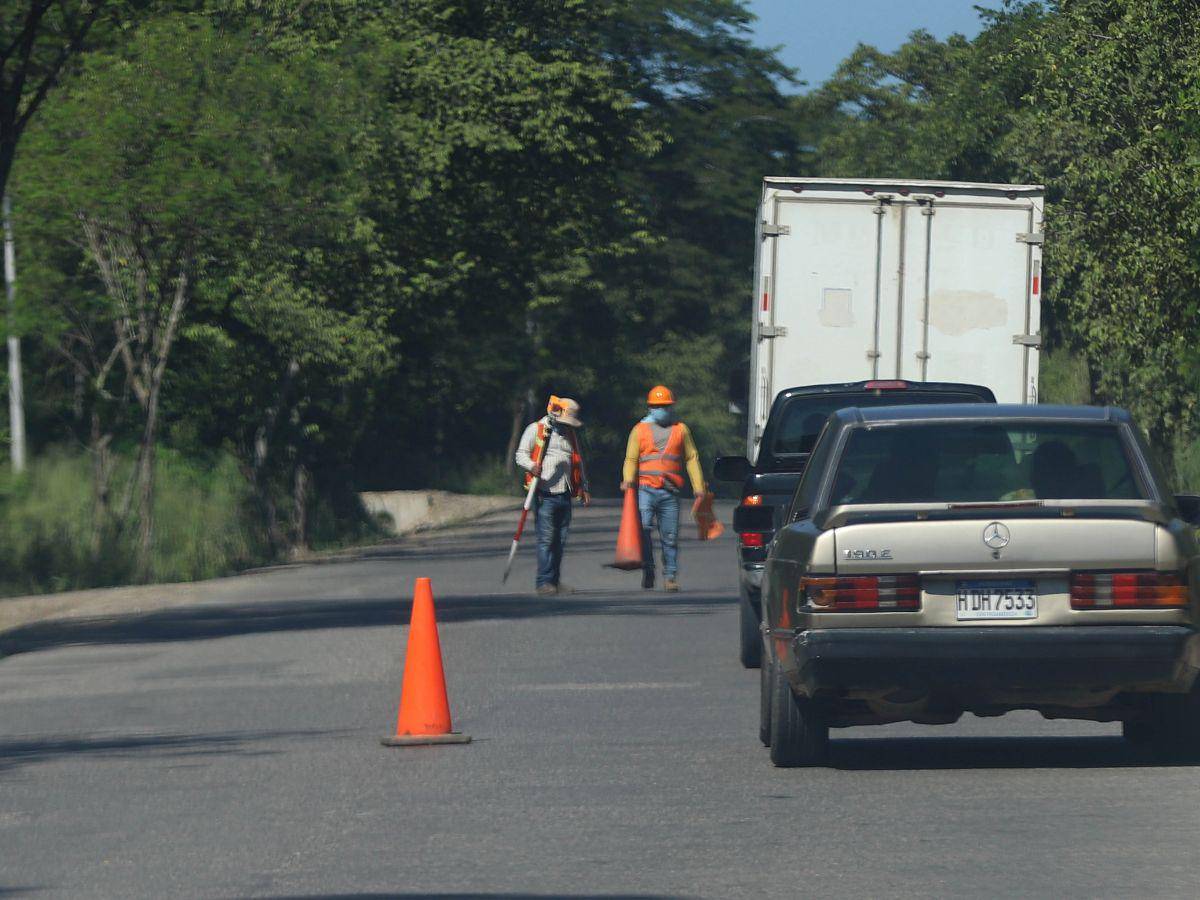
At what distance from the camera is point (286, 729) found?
40.7 ft

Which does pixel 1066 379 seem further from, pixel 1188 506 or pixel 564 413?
pixel 1188 506

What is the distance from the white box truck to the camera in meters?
22.4

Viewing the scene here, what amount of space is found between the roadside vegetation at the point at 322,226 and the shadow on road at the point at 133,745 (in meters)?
9.43

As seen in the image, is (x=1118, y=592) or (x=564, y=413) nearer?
(x=1118, y=592)

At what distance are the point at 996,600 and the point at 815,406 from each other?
661 cm

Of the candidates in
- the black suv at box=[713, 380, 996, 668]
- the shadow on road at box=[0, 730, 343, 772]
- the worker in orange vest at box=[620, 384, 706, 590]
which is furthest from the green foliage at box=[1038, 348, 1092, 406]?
the shadow on road at box=[0, 730, 343, 772]

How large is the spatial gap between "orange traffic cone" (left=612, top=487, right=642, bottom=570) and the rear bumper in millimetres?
13219

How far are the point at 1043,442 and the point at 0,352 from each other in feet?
84.5

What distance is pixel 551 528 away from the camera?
21891mm

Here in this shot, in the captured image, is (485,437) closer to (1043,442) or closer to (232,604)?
(232,604)

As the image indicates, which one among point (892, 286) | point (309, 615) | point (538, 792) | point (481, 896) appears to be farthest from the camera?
point (892, 286)

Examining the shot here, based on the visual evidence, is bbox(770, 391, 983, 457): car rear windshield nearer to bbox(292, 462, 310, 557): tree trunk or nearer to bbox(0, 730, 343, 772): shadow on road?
bbox(0, 730, 343, 772): shadow on road

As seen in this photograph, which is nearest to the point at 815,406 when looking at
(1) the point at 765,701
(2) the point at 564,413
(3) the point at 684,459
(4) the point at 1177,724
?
(1) the point at 765,701

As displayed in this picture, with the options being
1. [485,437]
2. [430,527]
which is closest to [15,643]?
[430,527]
